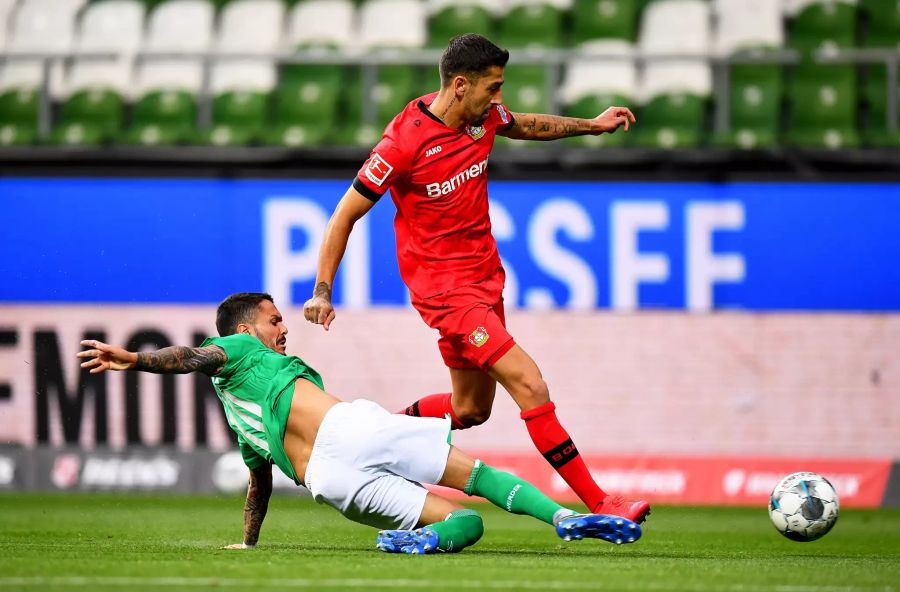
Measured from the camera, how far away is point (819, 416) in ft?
40.4

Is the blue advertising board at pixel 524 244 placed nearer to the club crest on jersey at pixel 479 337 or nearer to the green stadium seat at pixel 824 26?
the green stadium seat at pixel 824 26

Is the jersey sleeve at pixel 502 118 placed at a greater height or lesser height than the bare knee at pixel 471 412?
greater

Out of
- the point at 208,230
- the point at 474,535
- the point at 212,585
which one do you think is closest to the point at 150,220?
the point at 208,230

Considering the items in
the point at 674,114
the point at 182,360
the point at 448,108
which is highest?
the point at 674,114

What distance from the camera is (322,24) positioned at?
1515 cm

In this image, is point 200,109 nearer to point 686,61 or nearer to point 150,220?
point 150,220

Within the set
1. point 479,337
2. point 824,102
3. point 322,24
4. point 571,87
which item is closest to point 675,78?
point 571,87

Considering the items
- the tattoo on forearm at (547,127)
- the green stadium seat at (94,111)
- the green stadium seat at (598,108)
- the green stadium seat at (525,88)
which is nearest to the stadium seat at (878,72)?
the green stadium seat at (598,108)

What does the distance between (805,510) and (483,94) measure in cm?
269

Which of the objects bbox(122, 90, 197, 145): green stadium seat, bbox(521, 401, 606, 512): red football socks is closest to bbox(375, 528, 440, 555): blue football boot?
bbox(521, 401, 606, 512): red football socks

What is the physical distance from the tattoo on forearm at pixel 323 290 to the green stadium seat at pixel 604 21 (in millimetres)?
8746

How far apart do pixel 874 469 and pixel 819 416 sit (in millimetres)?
647

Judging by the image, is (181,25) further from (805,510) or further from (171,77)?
(805,510)

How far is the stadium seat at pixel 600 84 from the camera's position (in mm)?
13398
